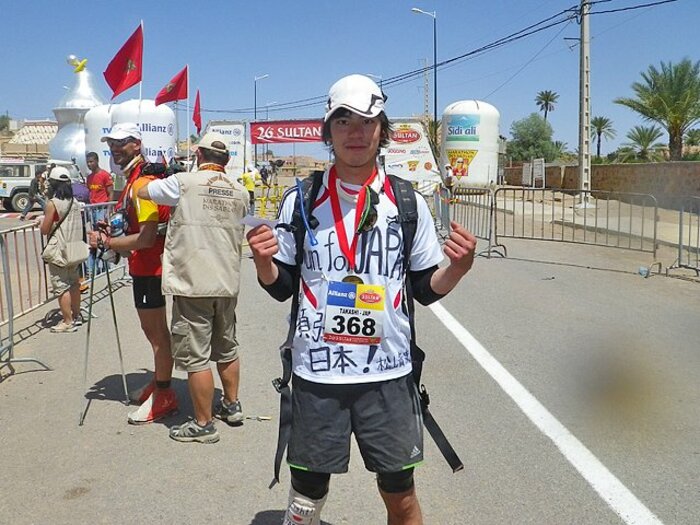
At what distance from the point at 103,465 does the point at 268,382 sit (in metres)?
1.76

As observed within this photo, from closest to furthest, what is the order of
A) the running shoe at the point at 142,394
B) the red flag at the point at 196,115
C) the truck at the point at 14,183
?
1. the running shoe at the point at 142,394
2. the red flag at the point at 196,115
3. the truck at the point at 14,183

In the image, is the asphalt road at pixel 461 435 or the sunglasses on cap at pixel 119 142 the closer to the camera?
the asphalt road at pixel 461 435

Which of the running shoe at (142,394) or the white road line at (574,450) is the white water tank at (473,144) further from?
the running shoe at (142,394)

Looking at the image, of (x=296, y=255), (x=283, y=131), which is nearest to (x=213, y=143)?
(x=296, y=255)

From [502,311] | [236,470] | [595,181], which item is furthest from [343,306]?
[595,181]

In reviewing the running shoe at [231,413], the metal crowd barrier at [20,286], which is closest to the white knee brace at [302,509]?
the running shoe at [231,413]

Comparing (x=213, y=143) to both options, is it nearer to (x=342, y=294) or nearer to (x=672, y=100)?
(x=342, y=294)

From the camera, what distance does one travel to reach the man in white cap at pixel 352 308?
96.0 inches

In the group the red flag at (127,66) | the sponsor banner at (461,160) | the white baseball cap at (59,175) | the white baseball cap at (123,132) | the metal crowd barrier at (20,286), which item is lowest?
the metal crowd barrier at (20,286)

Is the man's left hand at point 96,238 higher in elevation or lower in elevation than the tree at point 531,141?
lower

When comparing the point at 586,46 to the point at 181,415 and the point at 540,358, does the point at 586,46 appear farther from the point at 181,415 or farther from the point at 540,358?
the point at 181,415

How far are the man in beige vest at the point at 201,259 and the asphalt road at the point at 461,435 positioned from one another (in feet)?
1.33

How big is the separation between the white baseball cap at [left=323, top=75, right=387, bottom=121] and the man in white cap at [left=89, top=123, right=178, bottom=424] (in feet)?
7.51

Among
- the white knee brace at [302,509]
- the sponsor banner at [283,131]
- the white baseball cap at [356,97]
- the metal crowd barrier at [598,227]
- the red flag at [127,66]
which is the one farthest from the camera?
the sponsor banner at [283,131]
